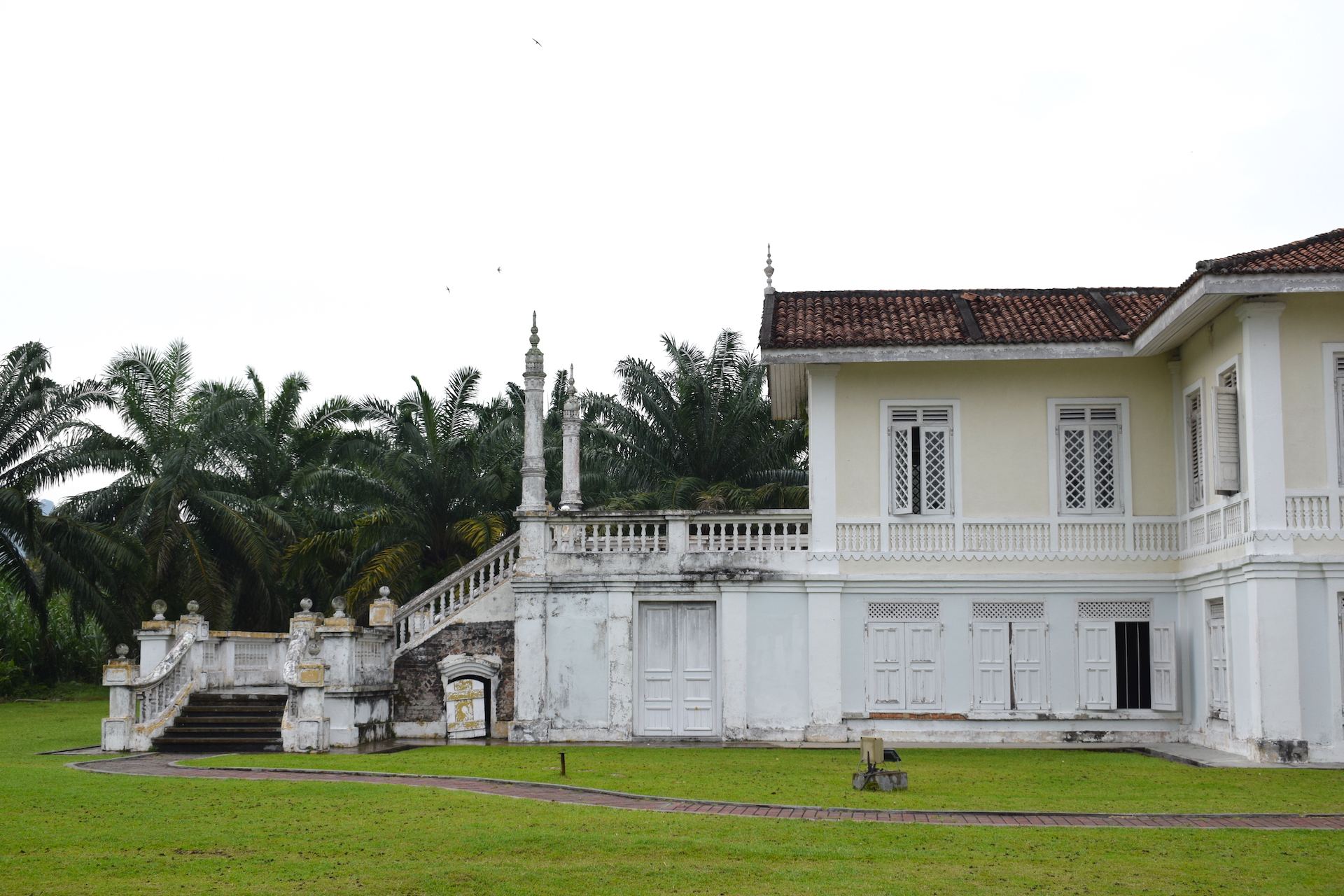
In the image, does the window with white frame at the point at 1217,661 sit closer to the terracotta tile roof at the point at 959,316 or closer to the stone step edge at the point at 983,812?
the terracotta tile roof at the point at 959,316

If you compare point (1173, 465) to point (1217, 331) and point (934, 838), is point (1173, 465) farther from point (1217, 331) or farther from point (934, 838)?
point (934, 838)

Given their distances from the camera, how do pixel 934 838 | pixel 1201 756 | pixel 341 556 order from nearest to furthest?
pixel 934 838, pixel 1201 756, pixel 341 556

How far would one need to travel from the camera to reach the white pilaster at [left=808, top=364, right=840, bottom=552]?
22719 millimetres

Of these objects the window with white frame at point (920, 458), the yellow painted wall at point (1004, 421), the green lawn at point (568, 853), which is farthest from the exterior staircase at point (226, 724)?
the window with white frame at point (920, 458)

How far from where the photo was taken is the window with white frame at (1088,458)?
2256 centimetres

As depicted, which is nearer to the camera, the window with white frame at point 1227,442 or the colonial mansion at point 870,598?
the window with white frame at point 1227,442

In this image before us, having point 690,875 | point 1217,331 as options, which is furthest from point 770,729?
point 690,875

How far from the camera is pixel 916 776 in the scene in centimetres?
1697

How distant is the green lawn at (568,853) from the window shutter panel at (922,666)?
30.8ft

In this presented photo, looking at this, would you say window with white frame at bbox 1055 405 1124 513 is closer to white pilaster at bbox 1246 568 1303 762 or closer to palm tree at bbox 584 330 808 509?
white pilaster at bbox 1246 568 1303 762

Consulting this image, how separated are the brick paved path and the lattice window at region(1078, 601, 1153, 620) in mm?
8901

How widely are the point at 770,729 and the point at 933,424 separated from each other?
5.28m

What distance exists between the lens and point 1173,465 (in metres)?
22.4

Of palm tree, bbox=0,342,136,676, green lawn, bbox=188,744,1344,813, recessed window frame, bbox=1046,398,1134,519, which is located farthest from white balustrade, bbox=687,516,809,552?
palm tree, bbox=0,342,136,676
